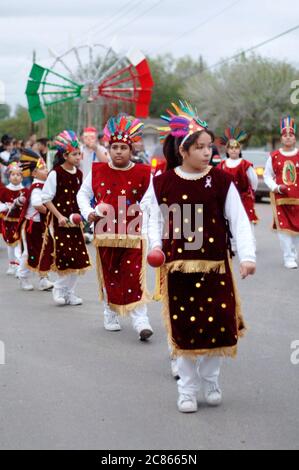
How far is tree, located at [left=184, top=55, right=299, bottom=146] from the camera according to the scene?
161 feet

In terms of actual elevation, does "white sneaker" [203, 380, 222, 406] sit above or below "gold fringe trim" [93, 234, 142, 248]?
below

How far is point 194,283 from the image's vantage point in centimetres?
561

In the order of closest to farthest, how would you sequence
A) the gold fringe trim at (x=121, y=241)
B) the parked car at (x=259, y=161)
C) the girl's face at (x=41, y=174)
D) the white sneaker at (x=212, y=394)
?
the white sneaker at (x=212, y=394), the gold fringe trim at (x=121, y=241), the girl's face at (x=41, y=174), the parked car at (x=259, y=161)

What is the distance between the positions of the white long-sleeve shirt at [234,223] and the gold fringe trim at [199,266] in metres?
0.17

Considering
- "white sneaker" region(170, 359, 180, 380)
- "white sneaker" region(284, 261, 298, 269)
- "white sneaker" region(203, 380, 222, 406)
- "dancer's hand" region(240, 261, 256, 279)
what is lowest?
"white sneaker" region(284, 261, 298, 269)

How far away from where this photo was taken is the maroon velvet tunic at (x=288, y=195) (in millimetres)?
12156

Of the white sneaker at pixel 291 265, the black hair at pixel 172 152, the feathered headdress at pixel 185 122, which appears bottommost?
the white sneaker at pixel 291 265

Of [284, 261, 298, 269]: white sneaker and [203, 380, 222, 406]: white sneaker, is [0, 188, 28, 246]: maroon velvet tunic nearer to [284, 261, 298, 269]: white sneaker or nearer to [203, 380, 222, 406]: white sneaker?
[284, 261, 298, 269]: white sneaker

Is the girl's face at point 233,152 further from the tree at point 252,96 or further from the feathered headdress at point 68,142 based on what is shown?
the tree at point 252,96

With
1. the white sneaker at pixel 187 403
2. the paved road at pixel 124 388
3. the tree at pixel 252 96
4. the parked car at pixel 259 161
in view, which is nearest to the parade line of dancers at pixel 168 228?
the white sneaker at pixel 187 403

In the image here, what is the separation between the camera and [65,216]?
9438 mm

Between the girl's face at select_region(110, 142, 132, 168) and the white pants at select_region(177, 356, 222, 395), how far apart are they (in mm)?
2476

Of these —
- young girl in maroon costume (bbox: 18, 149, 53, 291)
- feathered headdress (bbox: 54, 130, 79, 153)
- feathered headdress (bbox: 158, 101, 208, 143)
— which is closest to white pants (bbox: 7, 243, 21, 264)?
young girl in maroon costume (bbox: 18, 149, 53, 291)

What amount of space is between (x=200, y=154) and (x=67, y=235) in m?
4.18
